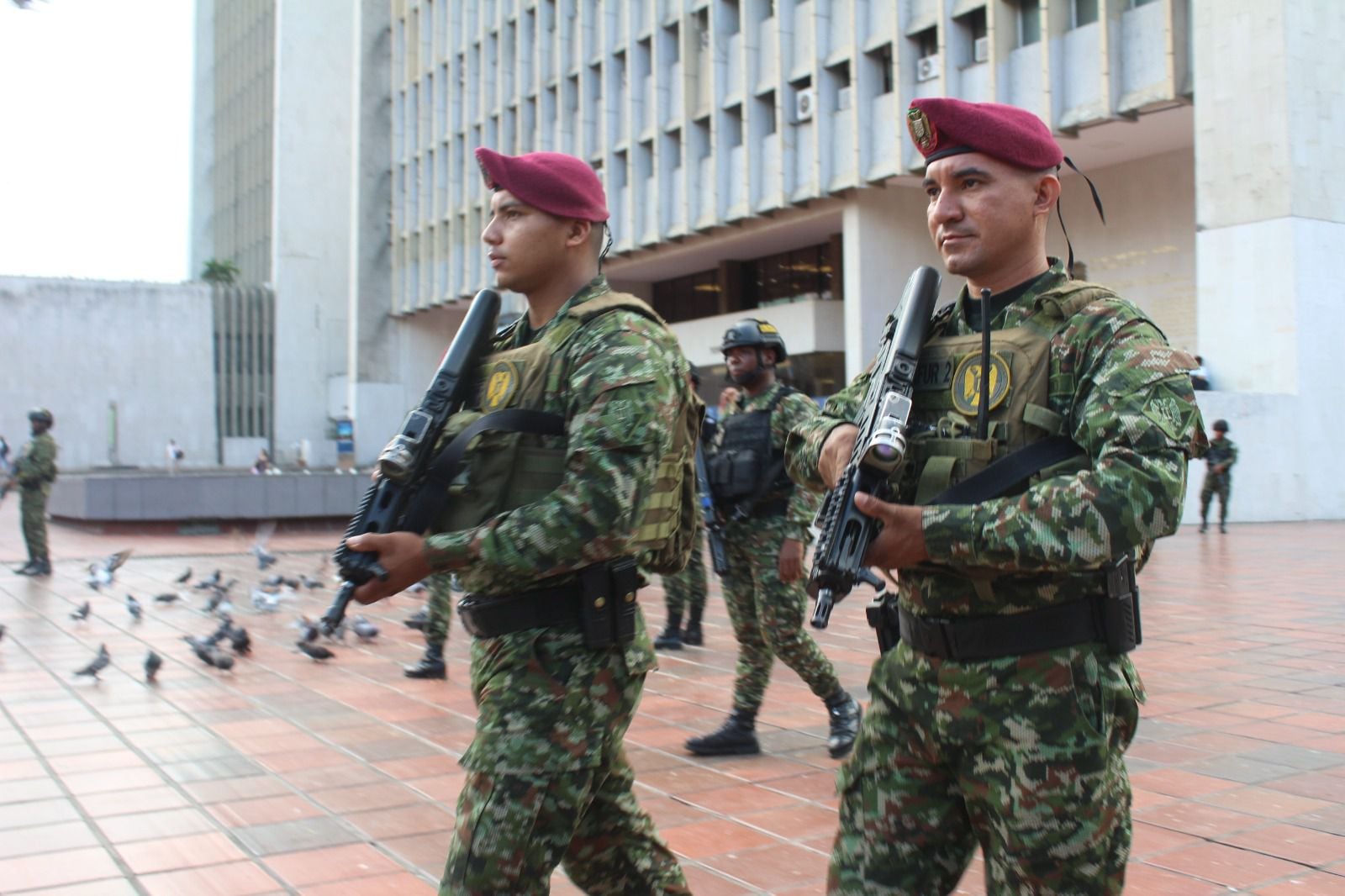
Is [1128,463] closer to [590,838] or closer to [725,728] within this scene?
[590,838]

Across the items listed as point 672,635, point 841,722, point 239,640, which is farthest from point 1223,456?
point 239,640

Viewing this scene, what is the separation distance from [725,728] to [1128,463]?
3.82 meters

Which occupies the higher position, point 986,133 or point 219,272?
point 219,272

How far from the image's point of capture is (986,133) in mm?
2355

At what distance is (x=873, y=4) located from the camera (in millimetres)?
25453

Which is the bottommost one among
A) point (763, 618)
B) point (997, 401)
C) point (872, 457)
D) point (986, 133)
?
point (763, 618)

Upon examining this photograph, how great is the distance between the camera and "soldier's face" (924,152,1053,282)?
7.86 feet

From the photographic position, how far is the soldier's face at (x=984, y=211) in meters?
2.40

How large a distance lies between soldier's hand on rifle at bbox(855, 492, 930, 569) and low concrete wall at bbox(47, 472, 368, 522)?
19.4m

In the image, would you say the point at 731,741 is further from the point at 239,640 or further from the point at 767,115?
the point at 767,115

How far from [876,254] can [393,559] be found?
81.4ft

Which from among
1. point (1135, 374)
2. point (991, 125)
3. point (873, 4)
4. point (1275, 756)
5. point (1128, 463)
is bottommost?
point (1275, 756)

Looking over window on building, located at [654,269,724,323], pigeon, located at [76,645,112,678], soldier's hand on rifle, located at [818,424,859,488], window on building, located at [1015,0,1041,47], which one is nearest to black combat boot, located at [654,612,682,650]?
pigeon, located at [76,645,112,678]

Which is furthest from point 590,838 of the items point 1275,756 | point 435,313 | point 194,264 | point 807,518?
point 194,264
